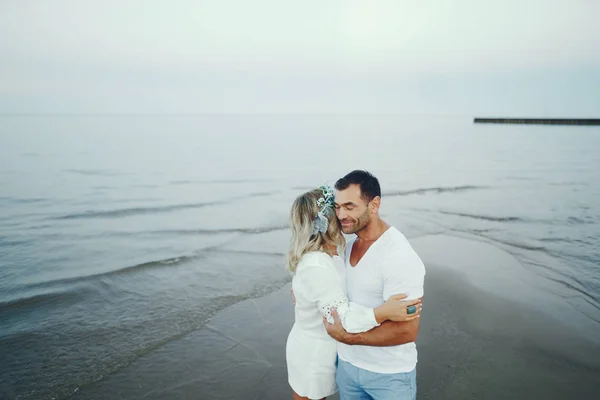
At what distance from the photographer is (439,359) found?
580 cm

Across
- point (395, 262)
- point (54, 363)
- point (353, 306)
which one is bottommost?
point (54, 363)

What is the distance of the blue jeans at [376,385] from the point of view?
2879 millimetres

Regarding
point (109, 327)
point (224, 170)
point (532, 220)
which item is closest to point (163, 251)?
point (109, 327)

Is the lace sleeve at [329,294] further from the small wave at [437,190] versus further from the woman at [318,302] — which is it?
the small wave at [437,190]

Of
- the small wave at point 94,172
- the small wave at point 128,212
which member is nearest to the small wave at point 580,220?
the small wave at point 128,212

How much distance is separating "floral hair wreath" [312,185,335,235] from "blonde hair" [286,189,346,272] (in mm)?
20

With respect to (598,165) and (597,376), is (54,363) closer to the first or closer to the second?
(597,376)

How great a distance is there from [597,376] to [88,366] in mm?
7044

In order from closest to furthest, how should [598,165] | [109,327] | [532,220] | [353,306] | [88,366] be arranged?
[353,306]
[88,366]
[109,327]
[532,220]
[598,165]

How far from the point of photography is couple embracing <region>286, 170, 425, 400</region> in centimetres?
276

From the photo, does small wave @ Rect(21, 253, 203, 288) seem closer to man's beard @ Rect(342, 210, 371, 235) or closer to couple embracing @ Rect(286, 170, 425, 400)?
couple embracing @ Rect(286, 170, 425, 400)

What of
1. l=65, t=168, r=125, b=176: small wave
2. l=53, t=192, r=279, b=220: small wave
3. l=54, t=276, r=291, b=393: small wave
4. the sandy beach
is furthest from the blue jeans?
l=65, t=168, r=125, b=176: small wave

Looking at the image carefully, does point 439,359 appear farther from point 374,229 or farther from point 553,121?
point 553,121

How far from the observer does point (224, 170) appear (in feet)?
102
